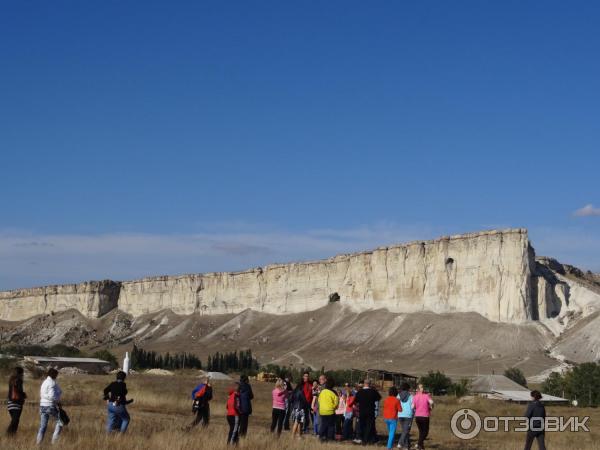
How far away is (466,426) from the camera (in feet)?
88.6

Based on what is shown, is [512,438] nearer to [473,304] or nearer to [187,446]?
[187,446]

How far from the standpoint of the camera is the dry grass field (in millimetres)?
14531

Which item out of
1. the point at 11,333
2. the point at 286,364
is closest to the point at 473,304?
Answer: the point at 286,364

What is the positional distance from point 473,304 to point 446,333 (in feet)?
19.8

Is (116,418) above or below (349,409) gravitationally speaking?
below

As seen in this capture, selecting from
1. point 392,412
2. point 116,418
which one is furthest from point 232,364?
point 116,418

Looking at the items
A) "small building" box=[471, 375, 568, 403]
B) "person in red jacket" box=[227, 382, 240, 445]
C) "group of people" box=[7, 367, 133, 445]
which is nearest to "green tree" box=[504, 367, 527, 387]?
"small building" box=[471, 375, 568, 403]

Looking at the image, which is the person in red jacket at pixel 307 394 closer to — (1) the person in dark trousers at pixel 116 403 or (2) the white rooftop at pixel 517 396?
(1) the person in dark trousers at pixel 116 403

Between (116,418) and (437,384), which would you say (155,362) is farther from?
(116,418)

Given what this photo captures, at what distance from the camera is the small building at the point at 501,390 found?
47156 mm

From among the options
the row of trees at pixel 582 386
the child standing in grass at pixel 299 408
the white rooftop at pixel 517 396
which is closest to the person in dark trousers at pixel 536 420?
the child standing in grass at pixel 299 408

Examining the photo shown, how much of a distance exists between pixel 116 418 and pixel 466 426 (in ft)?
47.3

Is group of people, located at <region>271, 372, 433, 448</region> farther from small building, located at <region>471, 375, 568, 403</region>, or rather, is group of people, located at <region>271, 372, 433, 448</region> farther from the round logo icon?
small building, located at <region>471, 375, 568, 403</region>

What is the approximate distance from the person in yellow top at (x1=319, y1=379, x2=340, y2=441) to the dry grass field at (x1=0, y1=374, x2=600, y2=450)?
0.35 metres
